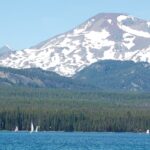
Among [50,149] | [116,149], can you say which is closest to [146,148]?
[116,149]

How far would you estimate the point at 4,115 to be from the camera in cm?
18912

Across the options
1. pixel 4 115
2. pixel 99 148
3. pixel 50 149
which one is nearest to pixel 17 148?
pixel 50 149

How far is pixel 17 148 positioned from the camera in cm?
11800

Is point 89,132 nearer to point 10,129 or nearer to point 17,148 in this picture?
point 10,129

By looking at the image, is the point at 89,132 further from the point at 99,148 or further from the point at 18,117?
the point at 99,148

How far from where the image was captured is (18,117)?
191m

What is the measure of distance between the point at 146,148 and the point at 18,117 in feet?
223

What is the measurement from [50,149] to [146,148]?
14.9 meters

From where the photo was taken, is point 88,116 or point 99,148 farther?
point 88,116

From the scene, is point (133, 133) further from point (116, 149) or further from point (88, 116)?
point (116, 149)

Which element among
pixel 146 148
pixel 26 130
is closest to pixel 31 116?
pixel 26 130

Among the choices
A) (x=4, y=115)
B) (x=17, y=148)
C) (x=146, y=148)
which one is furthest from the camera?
(x=4, y=115)

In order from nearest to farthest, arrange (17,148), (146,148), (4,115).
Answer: (17,148) < (146,148) < (4,115)

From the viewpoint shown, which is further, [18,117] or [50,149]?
[18,117]
